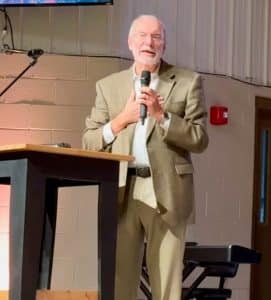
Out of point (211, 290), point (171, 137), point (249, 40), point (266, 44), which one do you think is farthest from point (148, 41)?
point (266, 44)

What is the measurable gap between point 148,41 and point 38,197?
71 centimetres

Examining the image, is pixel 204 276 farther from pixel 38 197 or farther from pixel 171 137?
pixel 38 197

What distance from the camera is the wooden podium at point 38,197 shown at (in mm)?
2025

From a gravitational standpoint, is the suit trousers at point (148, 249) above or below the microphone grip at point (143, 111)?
below

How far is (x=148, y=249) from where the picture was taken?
2.48m

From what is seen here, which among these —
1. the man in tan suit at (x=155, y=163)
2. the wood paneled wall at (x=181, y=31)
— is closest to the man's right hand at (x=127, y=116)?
the man in tan suit at (x=155, y=163)

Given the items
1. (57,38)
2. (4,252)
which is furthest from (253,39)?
(4,252)

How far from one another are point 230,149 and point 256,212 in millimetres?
483

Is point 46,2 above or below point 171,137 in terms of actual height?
above

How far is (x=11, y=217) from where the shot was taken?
205 cm

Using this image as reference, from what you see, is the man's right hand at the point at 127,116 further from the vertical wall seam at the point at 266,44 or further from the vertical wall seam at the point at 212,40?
the vertical wall seam at the point at 266,44

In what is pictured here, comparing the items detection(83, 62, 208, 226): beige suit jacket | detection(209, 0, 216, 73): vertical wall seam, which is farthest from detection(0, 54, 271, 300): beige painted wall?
detection(83, 62, 208, 226): beige suit jacket

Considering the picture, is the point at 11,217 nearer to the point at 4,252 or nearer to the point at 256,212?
the point at 4,252

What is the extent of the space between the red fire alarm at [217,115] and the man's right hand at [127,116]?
2.03m
